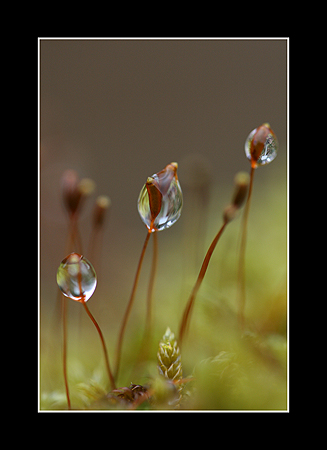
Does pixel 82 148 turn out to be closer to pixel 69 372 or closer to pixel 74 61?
pixel 74 61

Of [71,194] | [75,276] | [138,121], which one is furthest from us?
[138,121]

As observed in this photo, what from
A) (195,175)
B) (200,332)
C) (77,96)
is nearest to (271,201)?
(195,175)

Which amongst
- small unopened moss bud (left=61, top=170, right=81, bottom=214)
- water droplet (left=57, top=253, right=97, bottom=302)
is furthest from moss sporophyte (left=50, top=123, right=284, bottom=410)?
small unopened moss bud (left=61, top=170, right=81, bottom=214)

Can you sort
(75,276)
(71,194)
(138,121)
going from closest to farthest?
(75,276), (71,194), (138,121)

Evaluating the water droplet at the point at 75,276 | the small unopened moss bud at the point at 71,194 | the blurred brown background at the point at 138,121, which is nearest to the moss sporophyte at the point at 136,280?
the water droplet at the point at 75,276

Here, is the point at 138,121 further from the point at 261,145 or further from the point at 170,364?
the point at 170,364

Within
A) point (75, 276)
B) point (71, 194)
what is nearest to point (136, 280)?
point (75, 276)
